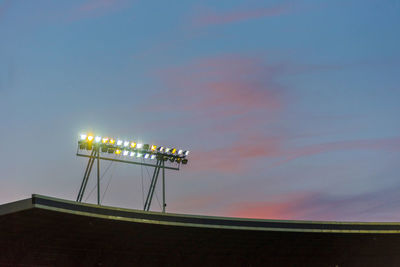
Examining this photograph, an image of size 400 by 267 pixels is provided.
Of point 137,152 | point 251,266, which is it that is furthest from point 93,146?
point 251,266

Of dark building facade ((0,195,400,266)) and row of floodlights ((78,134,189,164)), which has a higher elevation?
row of floodlights ((78,134,189,164))

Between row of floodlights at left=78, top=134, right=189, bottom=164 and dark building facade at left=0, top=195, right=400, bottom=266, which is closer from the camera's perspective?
dark building facade at left=0, top=195, right=400, bottom=266

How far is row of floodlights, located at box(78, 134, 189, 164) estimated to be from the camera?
53.5 metres

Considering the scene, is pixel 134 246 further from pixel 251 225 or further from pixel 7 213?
pixel 7 213

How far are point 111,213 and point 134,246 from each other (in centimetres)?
928

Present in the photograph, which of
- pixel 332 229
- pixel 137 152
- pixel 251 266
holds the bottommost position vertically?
pixel 251 266

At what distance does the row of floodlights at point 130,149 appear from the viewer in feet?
176

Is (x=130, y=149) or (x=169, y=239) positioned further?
(x=130, y=149)

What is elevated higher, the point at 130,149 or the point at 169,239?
the point at 130,149

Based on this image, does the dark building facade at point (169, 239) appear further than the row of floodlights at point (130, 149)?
No

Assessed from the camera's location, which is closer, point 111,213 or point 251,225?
point 111,213

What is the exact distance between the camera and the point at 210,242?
4972cm

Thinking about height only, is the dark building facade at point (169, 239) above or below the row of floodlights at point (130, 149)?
below

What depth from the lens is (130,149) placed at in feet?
184
